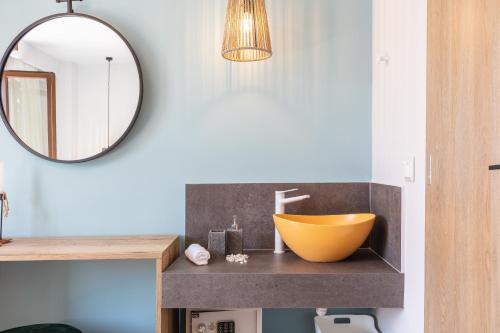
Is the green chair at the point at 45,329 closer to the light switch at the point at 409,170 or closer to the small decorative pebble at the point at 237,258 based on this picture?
the small decorative pebble at the point at 237,258

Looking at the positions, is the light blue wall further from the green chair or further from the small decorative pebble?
the small decorative pebble

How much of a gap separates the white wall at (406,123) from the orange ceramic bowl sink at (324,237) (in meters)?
0.19

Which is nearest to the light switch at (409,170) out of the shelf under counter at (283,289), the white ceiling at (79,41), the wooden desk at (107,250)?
the shelf under counter at (283,289)

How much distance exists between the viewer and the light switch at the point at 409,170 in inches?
53.7

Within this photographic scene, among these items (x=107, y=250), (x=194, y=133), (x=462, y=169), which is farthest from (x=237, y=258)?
(x=462, y=169)

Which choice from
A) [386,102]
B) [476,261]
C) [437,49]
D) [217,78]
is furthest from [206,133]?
[476,261]

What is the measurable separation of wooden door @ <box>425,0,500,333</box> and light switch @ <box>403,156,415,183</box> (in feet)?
0.41

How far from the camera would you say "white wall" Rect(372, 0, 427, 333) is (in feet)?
4.29

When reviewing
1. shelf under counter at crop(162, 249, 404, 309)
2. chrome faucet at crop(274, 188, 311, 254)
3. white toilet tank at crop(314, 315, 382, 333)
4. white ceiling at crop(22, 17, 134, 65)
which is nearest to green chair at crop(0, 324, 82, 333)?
Answer: shelf under counter at crop(162, 249, 404, 309)

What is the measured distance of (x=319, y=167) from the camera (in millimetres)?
1917

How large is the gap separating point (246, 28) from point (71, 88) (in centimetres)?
95

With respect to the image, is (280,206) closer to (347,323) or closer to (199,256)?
(199,256)

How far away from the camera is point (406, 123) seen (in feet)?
4.73

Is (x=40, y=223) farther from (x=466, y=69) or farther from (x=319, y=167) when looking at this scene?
(x=466, y=69)
